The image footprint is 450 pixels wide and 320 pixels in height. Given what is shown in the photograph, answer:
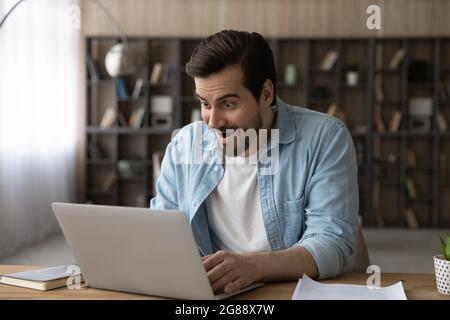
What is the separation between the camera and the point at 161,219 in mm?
1119

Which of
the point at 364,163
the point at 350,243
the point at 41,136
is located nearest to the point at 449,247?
the point at 350,243

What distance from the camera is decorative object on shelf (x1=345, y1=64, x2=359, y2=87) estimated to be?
7008mm

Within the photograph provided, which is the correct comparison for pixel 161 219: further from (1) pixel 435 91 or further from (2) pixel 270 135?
(1) pixel 435 91

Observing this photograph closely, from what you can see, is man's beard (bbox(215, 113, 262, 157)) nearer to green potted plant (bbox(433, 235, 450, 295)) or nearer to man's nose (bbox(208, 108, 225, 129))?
man's nose (bbox(208, 108, 225, 129))

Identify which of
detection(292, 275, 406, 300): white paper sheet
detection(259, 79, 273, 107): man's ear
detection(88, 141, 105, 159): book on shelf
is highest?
detection(259, 79, 273, 107): man's ear

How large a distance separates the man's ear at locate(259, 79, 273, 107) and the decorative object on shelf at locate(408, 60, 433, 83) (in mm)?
5672

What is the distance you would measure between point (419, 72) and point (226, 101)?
19.2 ft

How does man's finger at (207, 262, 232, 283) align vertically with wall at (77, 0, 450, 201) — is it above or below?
below

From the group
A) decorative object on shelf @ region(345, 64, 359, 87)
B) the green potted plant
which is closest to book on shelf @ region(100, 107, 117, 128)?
decorative object on shelf @ region(345, 64, 359, 87)

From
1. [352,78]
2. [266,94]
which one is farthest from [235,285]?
[352,78]

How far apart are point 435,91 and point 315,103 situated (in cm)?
135

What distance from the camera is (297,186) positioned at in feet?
5.26

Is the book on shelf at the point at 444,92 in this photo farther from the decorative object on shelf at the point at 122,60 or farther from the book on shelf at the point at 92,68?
the book on shelf at the point at 92,68

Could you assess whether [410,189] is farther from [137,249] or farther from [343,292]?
[137,249]
